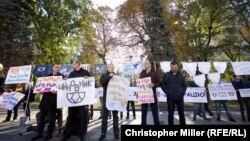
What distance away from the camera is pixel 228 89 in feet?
47.3

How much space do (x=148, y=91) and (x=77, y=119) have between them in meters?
2.29

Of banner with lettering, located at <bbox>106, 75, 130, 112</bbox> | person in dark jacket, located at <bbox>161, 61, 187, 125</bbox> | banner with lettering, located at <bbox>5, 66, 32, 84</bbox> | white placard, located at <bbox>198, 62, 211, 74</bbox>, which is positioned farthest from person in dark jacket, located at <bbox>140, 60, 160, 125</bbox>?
white placard, located at <bbox>198, 62, 211, 74</bbox>

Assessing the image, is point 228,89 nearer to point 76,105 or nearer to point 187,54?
point 76,105

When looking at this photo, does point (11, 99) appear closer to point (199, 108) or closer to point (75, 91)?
point (75, 91)

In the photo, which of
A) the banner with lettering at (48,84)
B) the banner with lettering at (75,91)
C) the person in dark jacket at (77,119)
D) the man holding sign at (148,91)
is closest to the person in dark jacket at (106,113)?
the banner with lettering at (75,91)

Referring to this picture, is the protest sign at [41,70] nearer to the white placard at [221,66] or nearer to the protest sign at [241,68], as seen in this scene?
the white placard at [221,66]

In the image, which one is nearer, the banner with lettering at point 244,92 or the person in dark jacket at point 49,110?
the person in dark jacket at point 49,110

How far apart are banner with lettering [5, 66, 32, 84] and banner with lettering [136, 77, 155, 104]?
4.21 m

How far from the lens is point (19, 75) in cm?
1218

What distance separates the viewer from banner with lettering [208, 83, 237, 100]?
14.1m

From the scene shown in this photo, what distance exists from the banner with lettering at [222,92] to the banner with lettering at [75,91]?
22.2ft

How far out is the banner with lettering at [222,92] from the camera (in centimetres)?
1409

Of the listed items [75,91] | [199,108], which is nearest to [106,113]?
[75,91]

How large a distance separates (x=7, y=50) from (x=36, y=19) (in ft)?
26.0
